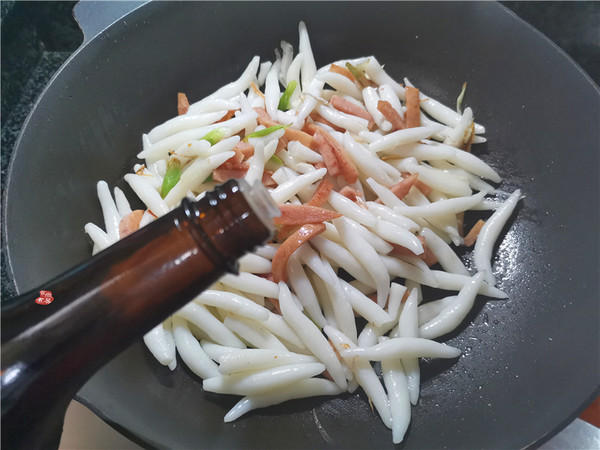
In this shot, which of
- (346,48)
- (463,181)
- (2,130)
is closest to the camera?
(463,181)

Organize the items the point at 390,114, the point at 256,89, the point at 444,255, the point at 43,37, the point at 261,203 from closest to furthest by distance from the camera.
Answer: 1. the point at 261,203
2. the point at 444,255
3. the point at 390,114
4. the point at 256,89
5. the point at 43,37

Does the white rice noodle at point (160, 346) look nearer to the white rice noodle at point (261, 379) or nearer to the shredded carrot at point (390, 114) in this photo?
the white rice noodle at point (261, 379)

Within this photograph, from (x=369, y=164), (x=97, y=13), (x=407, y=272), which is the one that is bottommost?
(x=407, y=272)

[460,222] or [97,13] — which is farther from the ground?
[97,13]

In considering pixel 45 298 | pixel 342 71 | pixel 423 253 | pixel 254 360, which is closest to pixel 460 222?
pixel 423 253

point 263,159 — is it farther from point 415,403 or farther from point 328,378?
point 415,403

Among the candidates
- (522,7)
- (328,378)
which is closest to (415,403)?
(328,378)

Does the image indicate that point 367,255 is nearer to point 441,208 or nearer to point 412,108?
point 441,208
